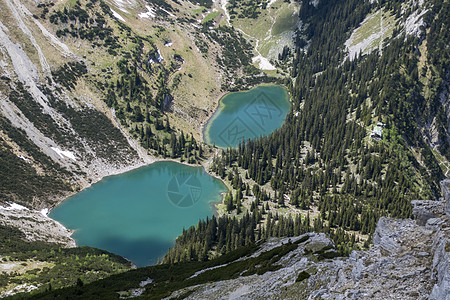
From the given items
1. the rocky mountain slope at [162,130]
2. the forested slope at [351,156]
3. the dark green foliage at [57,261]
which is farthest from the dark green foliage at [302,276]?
the forested slope at [351,156]

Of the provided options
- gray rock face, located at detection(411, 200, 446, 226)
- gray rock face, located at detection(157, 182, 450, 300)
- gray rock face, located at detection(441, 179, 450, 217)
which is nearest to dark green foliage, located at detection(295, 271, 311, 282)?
gray rock face, located at detection(157, 182, 450, 300)

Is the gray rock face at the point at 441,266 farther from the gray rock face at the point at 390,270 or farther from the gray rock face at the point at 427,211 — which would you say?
the gray rock face at the point at 427,211

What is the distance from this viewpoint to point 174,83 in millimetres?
187125

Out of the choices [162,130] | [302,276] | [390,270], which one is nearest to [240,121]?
[162,130]

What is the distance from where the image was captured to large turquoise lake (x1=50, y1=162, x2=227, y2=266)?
326ft

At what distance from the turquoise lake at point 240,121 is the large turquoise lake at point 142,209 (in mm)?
28375


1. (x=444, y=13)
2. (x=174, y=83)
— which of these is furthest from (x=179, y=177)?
(x=444, y=13)

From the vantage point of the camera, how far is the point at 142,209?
11538 cm

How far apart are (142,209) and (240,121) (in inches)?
3107

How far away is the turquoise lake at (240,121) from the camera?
169875 mm

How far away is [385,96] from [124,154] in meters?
103

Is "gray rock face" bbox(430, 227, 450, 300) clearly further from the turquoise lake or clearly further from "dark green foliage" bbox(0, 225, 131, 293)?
the turquoise lake

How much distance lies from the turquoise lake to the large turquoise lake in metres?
28.4

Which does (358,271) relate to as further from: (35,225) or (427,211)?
(35,225)
